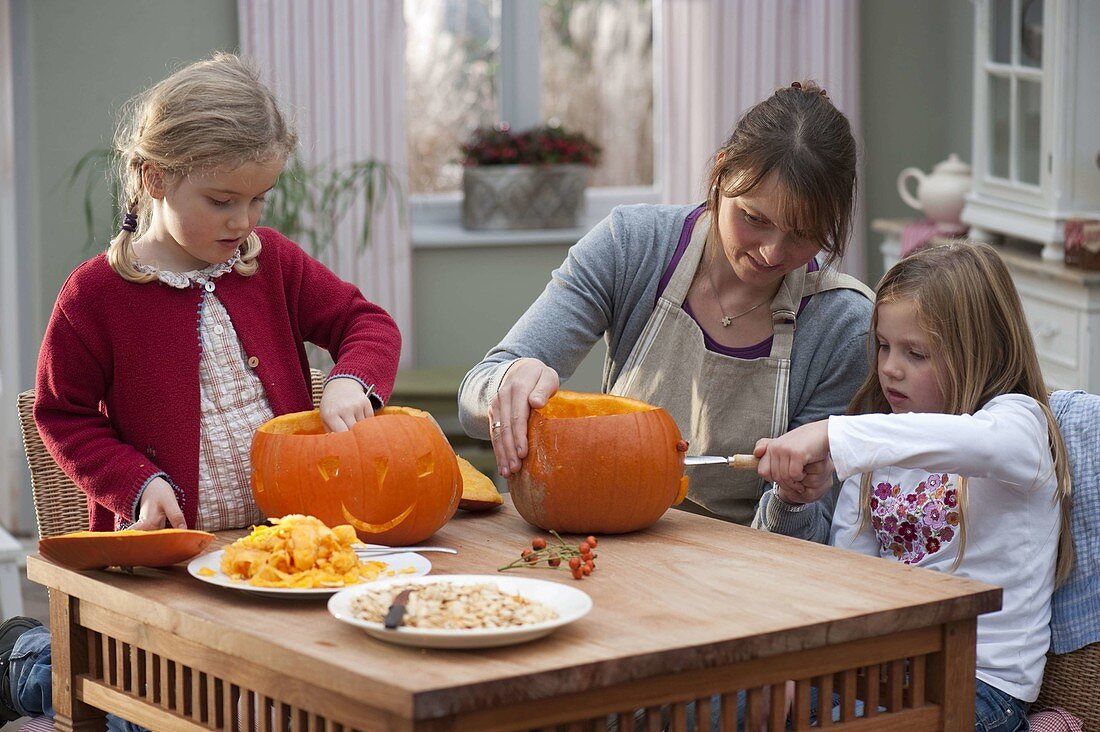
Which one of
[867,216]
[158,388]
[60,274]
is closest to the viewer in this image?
[158,388]

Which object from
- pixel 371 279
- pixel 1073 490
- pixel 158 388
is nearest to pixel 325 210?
pixel 371 279

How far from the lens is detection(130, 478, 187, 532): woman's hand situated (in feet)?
5.44

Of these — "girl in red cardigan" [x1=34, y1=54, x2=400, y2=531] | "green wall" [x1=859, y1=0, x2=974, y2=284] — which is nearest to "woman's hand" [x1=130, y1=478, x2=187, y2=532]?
"girl in red cardigan" [x1=34, y1=54, x2=400, y2=531]

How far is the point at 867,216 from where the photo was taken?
17.5ft

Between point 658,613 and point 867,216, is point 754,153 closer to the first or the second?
point 658,613

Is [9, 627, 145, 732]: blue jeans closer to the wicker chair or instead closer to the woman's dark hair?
the wicker chair

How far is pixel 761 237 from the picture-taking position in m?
1.89

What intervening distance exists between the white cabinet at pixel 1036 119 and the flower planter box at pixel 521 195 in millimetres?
1478

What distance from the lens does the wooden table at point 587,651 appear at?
3.91ft

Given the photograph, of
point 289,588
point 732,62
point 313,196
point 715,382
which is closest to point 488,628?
point 289,588

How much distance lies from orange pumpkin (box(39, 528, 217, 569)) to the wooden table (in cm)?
2

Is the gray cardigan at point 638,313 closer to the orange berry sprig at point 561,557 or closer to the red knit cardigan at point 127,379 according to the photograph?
the red knit cardigan at point 127,379

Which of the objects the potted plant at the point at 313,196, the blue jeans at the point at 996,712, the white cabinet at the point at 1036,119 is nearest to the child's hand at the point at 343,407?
the blue jeans at the point at 996,712

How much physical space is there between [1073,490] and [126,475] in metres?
1.18
